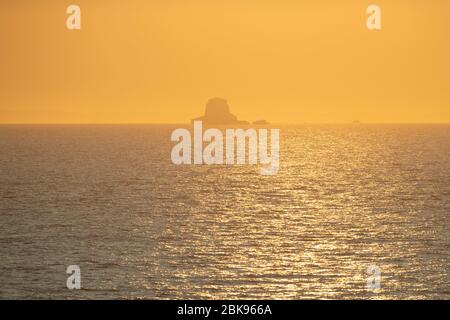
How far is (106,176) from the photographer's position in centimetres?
13712

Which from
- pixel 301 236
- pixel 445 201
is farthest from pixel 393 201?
pixel 301 236

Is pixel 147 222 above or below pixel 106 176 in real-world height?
below

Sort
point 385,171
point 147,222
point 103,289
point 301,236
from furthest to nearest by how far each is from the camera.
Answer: point 385,171
point 147,222
point 301,236
point 103,289

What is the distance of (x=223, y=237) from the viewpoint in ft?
A: 222

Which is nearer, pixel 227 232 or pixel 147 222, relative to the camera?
pixel 227 232

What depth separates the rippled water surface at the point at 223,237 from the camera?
49469mm

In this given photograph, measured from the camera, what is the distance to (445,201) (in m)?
96.1

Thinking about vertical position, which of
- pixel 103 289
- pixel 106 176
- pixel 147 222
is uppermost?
pixel 106 176

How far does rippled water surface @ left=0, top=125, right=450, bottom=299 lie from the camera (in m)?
49.5
